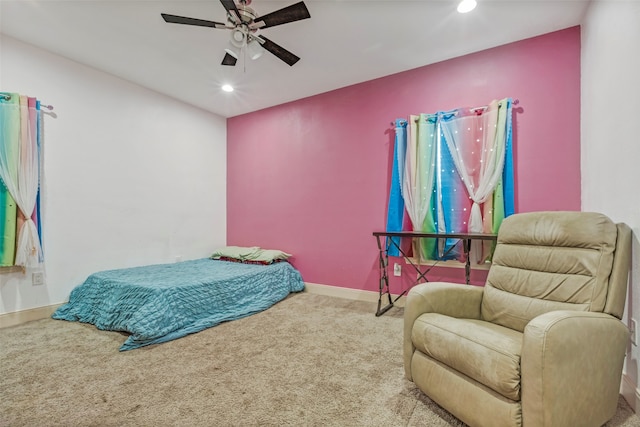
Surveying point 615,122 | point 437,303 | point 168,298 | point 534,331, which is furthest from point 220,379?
point 615,122

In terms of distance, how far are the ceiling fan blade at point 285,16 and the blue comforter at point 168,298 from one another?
2.17 metres

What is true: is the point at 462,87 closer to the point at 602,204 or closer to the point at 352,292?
the point at 602,204

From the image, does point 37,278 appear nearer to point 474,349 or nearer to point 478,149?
point 474,349

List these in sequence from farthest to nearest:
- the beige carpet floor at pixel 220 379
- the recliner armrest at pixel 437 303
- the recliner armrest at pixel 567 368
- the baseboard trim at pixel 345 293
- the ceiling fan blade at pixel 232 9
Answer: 1. the baseboard trim at pixel 345 293
2. the ceiling fan blade at pixel 232 9
3. the recliner armrest at pixel 437 303
4. the beige carpet floor at pixel 220 379
5. the recliner armrest at pixel 567 368

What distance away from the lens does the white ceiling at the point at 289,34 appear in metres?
2.23

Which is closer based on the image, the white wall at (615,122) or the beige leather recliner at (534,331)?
the beige leather recliner at (534,331)

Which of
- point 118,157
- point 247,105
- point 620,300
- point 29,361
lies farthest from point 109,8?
point 620,300

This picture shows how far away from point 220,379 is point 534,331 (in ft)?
5.41

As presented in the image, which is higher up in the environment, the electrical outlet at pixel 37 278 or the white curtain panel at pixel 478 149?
the white curtain panel at pixel 478 149

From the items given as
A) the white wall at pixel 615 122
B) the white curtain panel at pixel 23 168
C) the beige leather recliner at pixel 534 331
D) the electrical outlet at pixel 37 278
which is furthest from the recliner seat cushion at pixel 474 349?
the electrical outlet at pixel 37 278

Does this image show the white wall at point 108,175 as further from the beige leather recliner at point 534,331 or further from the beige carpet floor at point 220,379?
the beige leather recliner at point 534,331

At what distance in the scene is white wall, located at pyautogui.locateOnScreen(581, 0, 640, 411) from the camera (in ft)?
4.91

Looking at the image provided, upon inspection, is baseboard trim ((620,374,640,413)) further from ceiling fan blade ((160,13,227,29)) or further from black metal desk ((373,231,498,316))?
ceiling fan blade ((160,13,227,29))

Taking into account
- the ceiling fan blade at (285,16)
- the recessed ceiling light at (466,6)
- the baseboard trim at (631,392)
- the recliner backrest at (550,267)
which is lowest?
the baseboard trim at (631,392)
